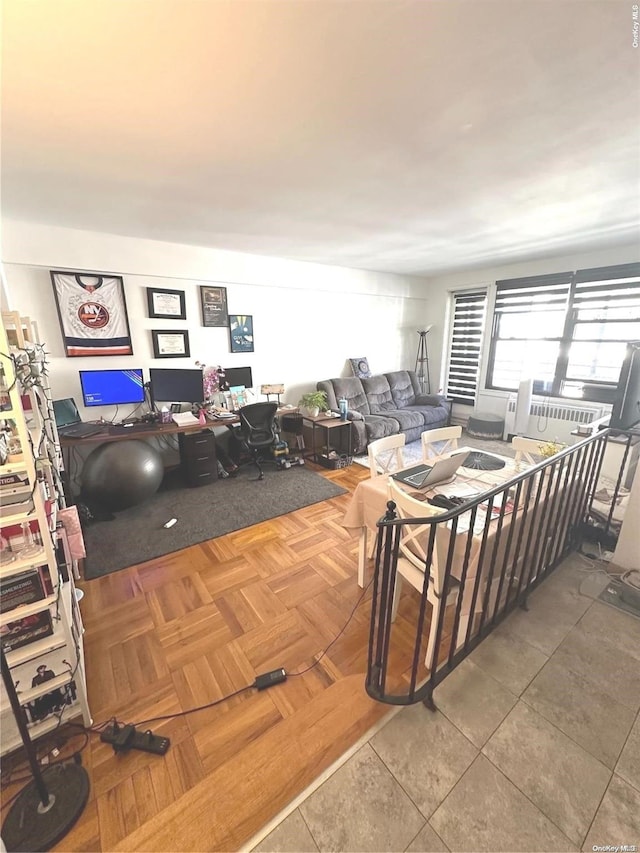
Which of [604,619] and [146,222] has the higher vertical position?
[146,222]

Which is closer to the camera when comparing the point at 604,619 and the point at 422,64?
the point at 422,64

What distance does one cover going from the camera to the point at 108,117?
1.56 m

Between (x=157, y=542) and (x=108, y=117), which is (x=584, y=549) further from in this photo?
(x=108, y=117)

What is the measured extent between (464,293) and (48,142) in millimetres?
5780

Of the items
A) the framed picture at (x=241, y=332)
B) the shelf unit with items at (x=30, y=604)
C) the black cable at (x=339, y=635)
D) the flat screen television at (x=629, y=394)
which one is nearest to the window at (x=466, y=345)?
the flat screen television at (x=629, y=394)

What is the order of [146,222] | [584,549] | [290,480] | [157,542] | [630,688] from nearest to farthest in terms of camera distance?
1. [630,688]
2. [584,549]
3. [157,542]
4. [146,222]
5. [290,480]

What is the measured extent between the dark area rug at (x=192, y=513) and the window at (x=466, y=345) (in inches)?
144

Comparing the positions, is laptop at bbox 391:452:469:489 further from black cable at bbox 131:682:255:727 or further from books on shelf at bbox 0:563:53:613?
books on shelf at bbox 0:563:53:613

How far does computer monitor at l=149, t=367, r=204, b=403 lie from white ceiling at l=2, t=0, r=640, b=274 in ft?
4.83

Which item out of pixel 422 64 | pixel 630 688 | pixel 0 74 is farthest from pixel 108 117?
pixel 630 688

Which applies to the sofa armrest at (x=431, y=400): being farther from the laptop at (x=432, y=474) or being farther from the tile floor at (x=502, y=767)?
the tile floor at (x=502, y=767)

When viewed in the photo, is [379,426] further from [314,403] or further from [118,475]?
[118,475]

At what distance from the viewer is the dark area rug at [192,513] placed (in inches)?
104

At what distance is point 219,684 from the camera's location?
5.32ft
